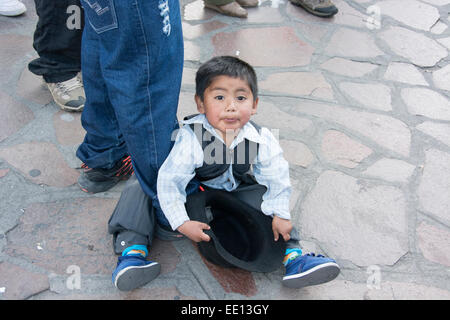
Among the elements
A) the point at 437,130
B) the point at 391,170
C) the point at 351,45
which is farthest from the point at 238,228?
the point at 351,45

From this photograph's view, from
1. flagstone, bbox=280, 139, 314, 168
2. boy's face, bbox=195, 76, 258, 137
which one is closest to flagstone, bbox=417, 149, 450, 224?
flagstone, bbox=280, 139, 314, 168

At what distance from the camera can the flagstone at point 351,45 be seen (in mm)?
3090

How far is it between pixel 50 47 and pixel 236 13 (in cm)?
180

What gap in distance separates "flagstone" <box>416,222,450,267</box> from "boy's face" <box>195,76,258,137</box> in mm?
1053

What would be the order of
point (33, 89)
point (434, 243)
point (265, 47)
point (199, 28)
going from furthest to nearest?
point (199, 28) → point (265, 47) → point (33, 89) → point (434, 243)

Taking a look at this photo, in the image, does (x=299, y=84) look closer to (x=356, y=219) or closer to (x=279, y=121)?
(x=279, y=121)

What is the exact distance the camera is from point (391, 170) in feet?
6.93

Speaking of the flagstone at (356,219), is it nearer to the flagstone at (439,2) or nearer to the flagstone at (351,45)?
the flagstone at (351,45)

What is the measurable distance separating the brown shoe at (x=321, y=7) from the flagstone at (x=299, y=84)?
3.37 ft

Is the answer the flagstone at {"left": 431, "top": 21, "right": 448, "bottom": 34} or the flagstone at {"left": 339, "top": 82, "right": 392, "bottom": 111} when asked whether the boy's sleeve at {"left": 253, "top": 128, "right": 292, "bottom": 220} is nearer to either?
the flagstone at {"left": 339, "top": 82, "right": 392, "bottom": 111}

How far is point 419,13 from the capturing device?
3.80 metres

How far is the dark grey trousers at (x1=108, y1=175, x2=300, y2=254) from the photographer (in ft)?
4.96

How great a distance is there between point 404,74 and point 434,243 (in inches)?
64.1
